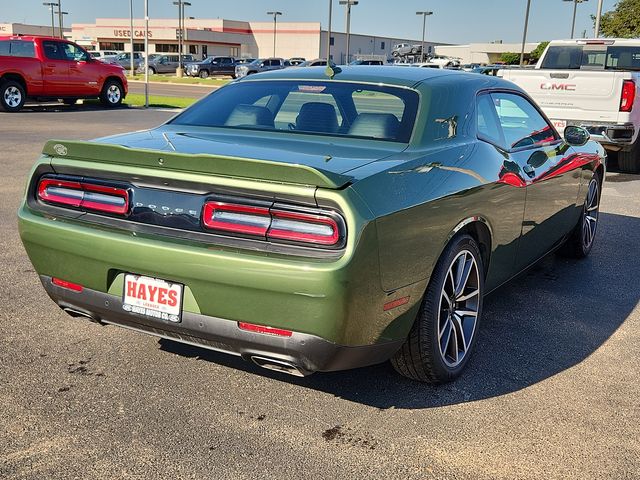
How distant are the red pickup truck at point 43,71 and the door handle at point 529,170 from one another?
56.4ft

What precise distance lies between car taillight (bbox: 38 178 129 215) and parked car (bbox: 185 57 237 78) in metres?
55.5

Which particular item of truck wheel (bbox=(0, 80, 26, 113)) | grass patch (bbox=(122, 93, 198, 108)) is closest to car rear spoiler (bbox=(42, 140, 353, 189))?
truck wheel (bbox=(0, 80, 26, 113))

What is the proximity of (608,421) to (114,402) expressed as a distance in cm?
230

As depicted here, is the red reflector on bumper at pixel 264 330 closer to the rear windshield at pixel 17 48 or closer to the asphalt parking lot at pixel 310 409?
the asphalt parking lot at pixel 310 409

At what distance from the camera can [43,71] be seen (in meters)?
19.3

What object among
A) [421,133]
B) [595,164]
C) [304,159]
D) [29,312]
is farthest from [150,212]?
[595,164]

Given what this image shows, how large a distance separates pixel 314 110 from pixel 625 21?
45975 mm

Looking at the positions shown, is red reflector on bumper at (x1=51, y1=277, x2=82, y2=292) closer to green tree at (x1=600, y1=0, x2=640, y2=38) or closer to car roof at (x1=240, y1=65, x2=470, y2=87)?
car roof at (x1=240, y1=65, x2=470, y2=87)

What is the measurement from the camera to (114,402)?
3346mm

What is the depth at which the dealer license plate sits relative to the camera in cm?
305

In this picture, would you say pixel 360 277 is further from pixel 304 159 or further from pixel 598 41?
pixel 598 41

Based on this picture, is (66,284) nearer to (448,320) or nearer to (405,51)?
(448,320)

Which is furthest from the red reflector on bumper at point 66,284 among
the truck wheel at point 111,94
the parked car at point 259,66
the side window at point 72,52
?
the parked car at point 259,66

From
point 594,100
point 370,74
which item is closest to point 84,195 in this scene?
point 370,74
